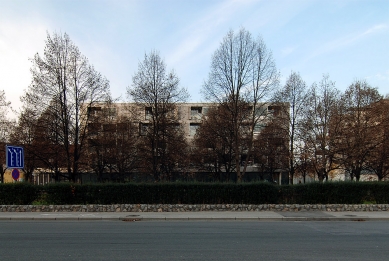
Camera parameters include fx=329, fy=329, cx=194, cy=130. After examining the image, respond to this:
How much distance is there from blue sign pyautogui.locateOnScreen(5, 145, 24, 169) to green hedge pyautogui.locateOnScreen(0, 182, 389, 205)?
1895 millimetres

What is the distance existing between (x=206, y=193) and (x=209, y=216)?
3129 millimetres

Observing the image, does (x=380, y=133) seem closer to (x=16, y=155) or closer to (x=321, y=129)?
(x=321, y=129)

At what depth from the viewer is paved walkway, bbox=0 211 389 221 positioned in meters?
16.0

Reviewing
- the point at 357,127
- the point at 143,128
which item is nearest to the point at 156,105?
the point at 143,128

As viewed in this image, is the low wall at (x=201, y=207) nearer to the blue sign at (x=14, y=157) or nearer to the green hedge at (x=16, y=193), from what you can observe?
the green hedge at (x=16, y=193)

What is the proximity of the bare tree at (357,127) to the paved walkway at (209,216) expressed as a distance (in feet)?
57.0

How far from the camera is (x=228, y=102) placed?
31.6 metres

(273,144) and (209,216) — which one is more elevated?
(273,144)

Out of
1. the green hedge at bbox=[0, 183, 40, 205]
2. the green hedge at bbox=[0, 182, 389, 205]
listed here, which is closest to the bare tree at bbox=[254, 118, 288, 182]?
the green hedge at bbox=[0, 182, 389, 205]

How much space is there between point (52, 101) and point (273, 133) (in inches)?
929

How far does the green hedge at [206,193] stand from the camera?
64.1 feet

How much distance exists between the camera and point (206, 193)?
1956 centimetres
